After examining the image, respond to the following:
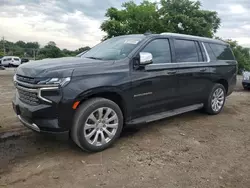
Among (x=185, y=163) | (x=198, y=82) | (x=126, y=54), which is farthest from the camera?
(x=198, y=82)

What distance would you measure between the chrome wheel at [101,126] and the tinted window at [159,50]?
49.6 inches

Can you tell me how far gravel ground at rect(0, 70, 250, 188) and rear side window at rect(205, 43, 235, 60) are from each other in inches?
72.2

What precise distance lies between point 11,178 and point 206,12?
84.3 ft

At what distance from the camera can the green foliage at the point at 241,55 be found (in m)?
35.1

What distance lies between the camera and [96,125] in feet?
11.1

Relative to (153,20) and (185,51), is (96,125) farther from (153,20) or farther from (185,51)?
(153,20)

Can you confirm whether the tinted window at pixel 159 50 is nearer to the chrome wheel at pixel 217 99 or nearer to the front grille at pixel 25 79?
the front grille at pixel 25 79

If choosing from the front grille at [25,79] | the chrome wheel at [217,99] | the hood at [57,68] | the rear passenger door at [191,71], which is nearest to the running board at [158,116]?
the rear passenger door at [191,71]

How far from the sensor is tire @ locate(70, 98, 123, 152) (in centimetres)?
320

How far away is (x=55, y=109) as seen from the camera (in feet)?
9.93

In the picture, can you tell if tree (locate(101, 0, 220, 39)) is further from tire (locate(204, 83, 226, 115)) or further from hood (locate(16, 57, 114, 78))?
hood (locate(16, 57, 114, 78))

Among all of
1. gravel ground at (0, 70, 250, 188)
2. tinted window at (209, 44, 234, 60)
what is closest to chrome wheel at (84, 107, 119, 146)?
gravel ground at (0, 70, 250, 188)

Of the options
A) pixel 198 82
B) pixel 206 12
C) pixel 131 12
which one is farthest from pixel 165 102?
pixel 206 12

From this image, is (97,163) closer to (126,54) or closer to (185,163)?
(185,163)
